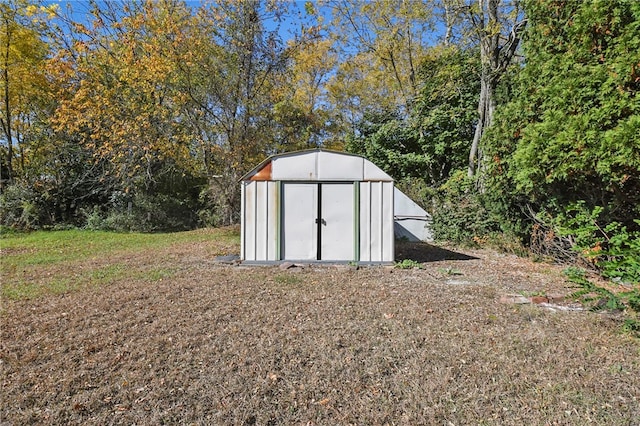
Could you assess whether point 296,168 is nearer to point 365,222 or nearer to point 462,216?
point 365,222

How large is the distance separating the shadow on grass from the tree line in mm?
982

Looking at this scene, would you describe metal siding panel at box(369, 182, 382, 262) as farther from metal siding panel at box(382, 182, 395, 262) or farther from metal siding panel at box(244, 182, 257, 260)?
metal siding panel at box(244, 182, 257, 260)

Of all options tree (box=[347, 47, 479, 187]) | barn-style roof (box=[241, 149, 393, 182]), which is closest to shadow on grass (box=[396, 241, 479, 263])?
barn-style roof (box=[241, 149, 393, 182])

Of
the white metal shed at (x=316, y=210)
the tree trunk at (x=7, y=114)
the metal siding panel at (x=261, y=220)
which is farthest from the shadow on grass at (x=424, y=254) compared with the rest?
the tree trunk at (x=7, y=114)

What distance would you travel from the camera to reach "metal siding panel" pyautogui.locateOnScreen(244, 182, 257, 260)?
7141mm

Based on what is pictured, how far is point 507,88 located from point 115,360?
31.6 feet

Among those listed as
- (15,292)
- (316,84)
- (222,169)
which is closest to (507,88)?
(222,169)

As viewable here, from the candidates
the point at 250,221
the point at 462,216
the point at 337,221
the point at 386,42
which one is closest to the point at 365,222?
the point at 337,221

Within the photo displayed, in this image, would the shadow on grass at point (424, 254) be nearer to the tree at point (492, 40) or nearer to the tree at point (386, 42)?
the tree at point (492, 40)

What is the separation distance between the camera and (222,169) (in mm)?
13195

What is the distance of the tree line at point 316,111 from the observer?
5.58 meters

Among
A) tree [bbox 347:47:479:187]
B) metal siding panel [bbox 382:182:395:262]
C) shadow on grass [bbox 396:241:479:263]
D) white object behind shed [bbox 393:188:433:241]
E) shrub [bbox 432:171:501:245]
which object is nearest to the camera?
metal siding panel [bbox 382:182:395:262]

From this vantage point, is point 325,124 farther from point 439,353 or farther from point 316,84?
point 439,353

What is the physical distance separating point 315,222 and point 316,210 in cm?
25
